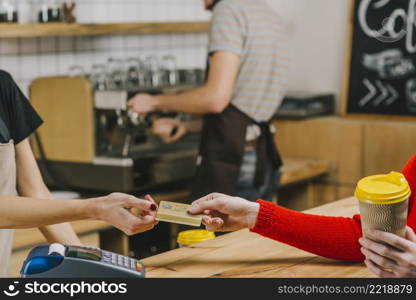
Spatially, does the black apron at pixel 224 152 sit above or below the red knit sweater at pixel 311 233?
below

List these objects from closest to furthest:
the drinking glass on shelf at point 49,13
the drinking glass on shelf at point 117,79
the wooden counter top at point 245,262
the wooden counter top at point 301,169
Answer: the wooden counter top at point 245,262 → the drinking glass on shelf at point 49,13 → the drinking glass on shelf at point 117,79 → the wooden counter top at point 301,169

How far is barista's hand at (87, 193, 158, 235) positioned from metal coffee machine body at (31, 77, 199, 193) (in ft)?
4.91

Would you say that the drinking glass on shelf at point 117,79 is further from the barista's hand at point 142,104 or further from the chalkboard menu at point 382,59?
the chalkboard menu at point 382,59

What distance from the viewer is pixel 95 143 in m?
3.33

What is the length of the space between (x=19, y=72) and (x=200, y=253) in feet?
6.74

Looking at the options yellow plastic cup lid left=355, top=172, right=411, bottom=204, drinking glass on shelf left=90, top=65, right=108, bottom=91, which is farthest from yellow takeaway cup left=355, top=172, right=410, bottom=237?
drinking glass on shelf left=90, top=65, right=108, bottom=91

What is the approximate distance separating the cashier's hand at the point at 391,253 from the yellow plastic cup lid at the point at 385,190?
10 cm

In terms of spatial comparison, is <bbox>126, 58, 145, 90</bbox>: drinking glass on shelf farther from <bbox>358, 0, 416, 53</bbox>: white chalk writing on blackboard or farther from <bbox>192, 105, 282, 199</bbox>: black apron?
<bbox>358, 0, 416, 53</bbox>: white chalk writing on blackboard

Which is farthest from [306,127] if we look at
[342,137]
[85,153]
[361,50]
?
[85,153]

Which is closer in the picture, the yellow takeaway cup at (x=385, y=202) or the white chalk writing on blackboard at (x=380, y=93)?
the yellow takeaway cup at (x=385, y=202)

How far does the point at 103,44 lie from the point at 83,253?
284 cm

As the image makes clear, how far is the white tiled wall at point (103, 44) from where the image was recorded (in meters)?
3.66

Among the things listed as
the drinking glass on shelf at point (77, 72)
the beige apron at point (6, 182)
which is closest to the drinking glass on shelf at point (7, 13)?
the drinking glass on shelf at point (77, 72)

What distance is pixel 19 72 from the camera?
3.66 m
